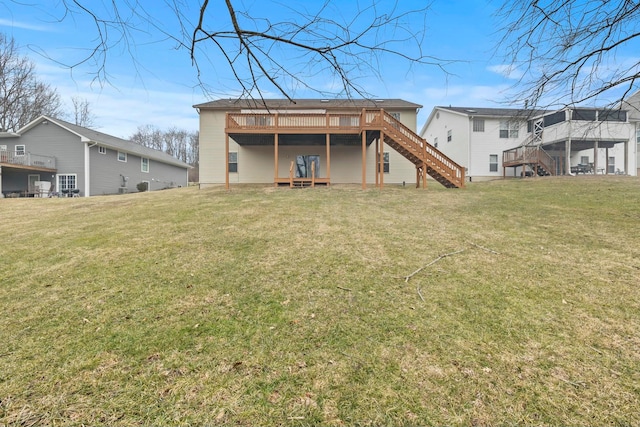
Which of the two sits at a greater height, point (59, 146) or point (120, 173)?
point (59, 146)

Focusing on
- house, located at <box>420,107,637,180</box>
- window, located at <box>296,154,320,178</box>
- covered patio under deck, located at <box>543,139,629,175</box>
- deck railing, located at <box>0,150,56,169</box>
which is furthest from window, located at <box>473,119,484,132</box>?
deck railing, located at <box>0,150,56,169</box>

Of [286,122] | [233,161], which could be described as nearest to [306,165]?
[286,122]

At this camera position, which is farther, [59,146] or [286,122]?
[59,146]

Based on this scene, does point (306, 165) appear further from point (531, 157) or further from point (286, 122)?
point (531, 157)

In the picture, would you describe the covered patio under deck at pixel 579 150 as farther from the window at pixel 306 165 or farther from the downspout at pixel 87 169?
the downspout at pixel 87 169

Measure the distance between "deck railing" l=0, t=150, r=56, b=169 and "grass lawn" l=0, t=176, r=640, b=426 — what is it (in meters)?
18.2

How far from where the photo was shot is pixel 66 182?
20.0 m

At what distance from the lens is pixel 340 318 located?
2.96 m

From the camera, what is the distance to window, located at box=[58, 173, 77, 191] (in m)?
20.0

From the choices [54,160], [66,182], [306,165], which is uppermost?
[54,160]

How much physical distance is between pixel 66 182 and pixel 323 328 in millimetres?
24816

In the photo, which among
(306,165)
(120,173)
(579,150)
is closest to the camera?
(306,165)

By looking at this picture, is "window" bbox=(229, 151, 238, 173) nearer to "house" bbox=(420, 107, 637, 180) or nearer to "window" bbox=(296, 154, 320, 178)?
"window" bbox=(296, 154, 320, 178)

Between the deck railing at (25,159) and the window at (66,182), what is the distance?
962 mm
